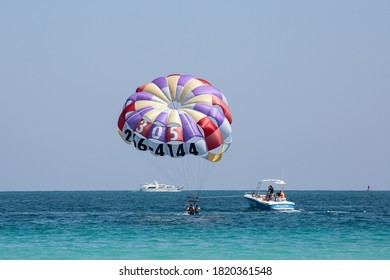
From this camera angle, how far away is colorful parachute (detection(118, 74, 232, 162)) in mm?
40938

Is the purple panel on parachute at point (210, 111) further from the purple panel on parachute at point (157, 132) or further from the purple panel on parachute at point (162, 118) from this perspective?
the purple panel on parachute at point (157, 132)

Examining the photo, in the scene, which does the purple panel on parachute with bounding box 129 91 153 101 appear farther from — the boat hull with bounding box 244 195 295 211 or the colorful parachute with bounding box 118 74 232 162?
the boat hull with bounding box 244 195 295 211

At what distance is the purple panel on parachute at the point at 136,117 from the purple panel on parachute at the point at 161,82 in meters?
1.72

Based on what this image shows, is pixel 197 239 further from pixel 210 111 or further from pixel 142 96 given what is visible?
pixel 142 96

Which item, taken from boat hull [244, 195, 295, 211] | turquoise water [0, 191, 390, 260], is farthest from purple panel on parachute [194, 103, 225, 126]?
boat hull [244, 195, 295, 211]

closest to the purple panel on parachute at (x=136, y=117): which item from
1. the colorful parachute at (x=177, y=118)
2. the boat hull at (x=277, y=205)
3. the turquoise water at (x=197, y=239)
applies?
the colorful parachute at (x=177, y=118)

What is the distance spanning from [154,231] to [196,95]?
760 centimetres

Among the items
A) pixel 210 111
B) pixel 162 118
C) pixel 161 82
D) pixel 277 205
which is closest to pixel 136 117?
pixel 162 118

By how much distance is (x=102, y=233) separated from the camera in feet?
133

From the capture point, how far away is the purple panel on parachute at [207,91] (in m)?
42.2

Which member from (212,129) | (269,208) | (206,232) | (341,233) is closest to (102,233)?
(206,232)

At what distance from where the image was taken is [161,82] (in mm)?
42844
